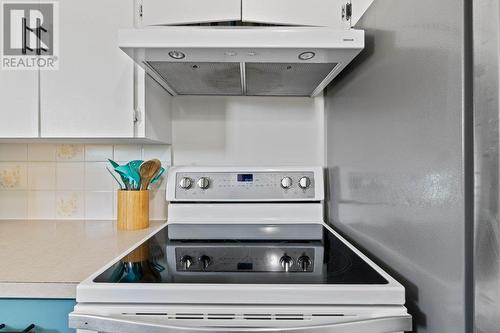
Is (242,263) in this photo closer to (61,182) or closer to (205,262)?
(205,262)

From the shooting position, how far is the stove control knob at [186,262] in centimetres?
73

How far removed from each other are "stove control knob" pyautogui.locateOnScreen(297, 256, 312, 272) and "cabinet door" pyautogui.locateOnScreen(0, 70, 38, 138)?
96 cm

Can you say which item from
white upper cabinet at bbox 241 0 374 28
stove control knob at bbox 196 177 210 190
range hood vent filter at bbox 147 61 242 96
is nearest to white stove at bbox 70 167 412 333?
stove control knob at bbox 196 177 210 190

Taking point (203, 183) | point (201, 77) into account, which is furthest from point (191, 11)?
point (203, 183)

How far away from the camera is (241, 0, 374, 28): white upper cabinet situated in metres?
0.95

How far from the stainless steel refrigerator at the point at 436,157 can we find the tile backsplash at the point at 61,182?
948mm

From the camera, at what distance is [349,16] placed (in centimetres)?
97

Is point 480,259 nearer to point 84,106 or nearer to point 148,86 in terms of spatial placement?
point 148,86

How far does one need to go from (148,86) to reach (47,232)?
657mm

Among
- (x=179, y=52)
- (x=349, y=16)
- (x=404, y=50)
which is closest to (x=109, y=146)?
(x=179, y=52)

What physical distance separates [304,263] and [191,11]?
0.82 m

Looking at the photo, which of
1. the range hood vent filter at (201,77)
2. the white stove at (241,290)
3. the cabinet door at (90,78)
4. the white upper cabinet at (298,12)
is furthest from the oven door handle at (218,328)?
the white upper cabinet at (298,12)

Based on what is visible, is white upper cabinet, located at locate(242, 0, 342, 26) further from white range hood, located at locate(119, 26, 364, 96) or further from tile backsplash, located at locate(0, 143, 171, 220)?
tile backsplash, located at locate(0, 143, 171, 220)

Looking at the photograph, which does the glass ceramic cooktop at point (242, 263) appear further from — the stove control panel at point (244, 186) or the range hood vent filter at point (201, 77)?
the range hood vent filter at point (201, 77)
